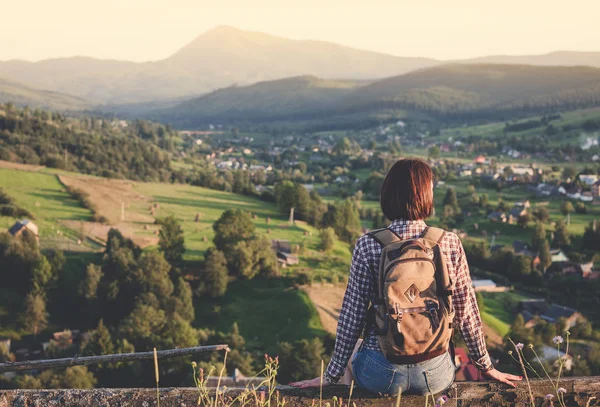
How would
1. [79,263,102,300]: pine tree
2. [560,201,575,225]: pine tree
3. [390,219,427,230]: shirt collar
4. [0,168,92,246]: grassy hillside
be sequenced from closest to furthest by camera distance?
1. [390,219,427,230]: shirt collar
2. [79,263,102,300]: pine tree
3. [0,168,92,246]: grassy hillside
4. [560,201,575,225]: pine tree

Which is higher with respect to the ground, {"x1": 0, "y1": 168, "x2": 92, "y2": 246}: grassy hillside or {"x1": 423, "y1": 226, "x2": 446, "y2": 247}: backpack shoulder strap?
{"x1": 423, "y1": 226, "x2": 446, "y2": 247}: backpack shoulder strap

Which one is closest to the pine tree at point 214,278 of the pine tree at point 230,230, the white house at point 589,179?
the pine tree at point 230,230

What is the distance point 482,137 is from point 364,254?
135m

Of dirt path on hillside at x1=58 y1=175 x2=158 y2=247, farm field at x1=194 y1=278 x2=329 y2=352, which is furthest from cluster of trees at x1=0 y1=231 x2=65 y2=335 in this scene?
farm field at x1=194 y1=278 x2=329 y2=352

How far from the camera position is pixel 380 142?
144 m

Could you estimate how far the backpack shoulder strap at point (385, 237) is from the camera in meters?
3.43

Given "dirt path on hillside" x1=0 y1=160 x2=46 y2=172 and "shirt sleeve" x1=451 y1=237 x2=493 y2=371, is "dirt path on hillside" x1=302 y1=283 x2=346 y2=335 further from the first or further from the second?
"dirt path on hillside" x1=0 y1=160 x2=46 y2=172

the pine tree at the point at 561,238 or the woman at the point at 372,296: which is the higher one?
the woman at the point at 372,296

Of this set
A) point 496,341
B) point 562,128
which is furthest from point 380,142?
point 496,341

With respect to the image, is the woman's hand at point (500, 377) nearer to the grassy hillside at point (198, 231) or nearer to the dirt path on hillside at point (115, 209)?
the grassy hillside at point (198, 231)

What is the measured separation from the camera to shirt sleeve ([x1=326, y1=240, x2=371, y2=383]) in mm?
3592

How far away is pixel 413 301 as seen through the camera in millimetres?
3311

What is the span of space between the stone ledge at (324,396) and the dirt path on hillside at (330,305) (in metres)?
22.7

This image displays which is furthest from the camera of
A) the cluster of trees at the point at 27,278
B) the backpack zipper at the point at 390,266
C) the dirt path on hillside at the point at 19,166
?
the dirt path on hillside at the point at 19,166
